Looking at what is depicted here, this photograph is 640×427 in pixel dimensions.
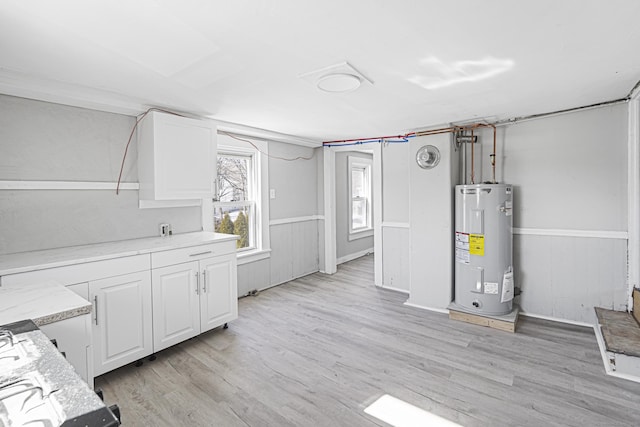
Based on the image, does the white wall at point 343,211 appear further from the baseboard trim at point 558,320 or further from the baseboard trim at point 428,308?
the baseboard trim at point 558,320

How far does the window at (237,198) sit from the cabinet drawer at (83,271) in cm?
142

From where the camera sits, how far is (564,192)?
10.3 ft

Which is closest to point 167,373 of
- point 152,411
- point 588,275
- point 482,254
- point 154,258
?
point 152,411

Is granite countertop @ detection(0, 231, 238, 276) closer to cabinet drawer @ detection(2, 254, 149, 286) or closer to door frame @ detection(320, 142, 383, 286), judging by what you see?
cabinet drawer @ detection(2, 254, 149, 286)

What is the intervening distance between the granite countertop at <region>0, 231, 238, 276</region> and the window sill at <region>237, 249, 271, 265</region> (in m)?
0.97

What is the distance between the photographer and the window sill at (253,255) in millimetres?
3996

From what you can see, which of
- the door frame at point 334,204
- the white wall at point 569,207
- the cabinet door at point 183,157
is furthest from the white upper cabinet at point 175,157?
the white wall at point 569,207

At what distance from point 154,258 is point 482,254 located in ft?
9.68

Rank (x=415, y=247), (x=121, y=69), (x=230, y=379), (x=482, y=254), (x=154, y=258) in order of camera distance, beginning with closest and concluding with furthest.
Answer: (x=121, y=69) → (x=230, y=379) → (x=154, y=258) → (x=482, y=254) → (x=415, y=247)

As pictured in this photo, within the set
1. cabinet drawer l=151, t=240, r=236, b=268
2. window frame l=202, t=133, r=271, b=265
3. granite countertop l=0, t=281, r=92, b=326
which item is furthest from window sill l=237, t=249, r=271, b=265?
granite countertop l=0, t=281, r=92, b=326

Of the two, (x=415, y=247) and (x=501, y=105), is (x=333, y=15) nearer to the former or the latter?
(x=501, y=105)

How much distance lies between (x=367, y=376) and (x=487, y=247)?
67.9 inches

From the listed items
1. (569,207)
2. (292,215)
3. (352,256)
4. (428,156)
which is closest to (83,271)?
(292,215)

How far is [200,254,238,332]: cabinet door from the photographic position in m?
2.87
